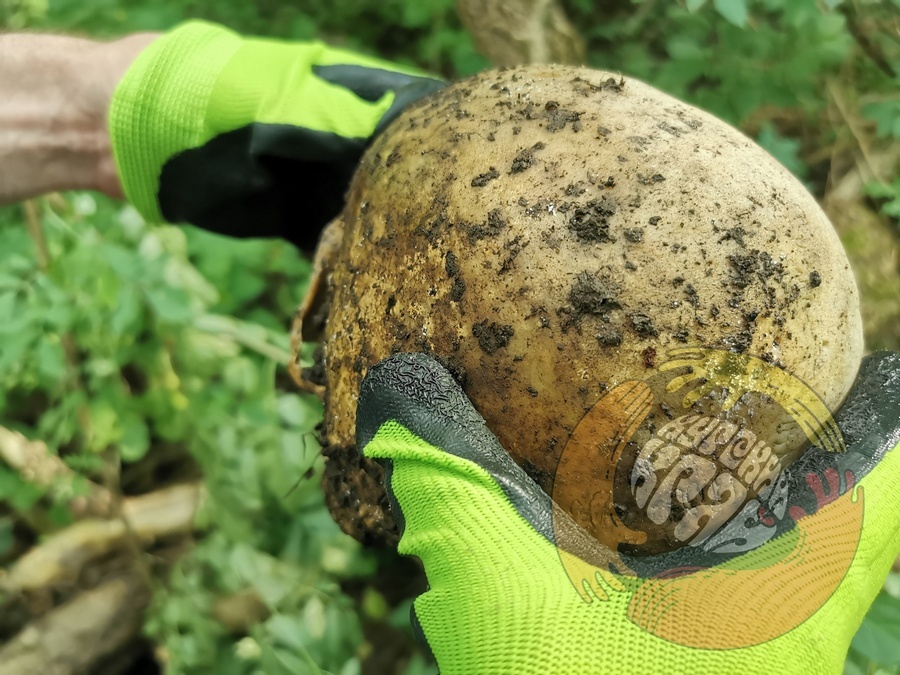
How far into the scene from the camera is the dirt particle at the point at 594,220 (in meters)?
0.87

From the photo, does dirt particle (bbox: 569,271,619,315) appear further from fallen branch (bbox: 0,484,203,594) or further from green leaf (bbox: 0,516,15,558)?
green leaf (bbox: 0,516,15,558)

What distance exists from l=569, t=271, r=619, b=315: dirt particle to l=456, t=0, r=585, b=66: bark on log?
159 cm

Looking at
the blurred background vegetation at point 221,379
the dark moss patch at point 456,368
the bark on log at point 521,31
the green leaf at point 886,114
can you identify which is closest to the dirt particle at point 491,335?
the dark moss patch at point 456,368

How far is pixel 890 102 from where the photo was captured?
5.18ft

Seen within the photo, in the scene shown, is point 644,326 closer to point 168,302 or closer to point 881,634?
point 881,634

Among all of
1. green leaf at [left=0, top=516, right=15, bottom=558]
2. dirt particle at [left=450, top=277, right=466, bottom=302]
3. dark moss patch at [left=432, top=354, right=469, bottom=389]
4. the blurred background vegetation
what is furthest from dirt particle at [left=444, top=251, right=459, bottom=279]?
green leaf at [left=0, top=516, right=15, bottom=558]

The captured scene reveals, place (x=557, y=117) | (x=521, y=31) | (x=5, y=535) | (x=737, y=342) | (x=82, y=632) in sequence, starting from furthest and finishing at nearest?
(x=521, y=31)
(x=5, y=535)
(x=82, y=632)
(x=557, y=117)
(x=737, y=342)

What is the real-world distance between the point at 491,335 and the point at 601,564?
0.33m

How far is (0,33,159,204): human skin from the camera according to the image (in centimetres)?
144

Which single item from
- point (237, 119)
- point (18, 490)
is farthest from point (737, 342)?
point (18, 490)

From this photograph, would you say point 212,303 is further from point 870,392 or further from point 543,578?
point 870,392

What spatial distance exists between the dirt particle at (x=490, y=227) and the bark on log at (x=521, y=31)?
150 centimetres

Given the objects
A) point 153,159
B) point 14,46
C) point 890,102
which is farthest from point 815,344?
point 14,46

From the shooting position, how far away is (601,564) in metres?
0.85
